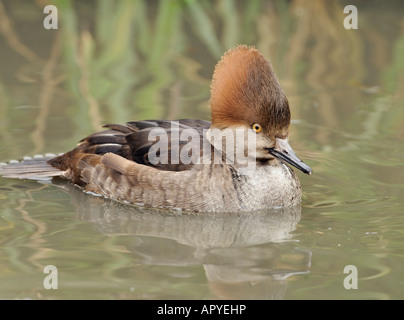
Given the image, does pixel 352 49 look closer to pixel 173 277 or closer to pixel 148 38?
pixel 148 38

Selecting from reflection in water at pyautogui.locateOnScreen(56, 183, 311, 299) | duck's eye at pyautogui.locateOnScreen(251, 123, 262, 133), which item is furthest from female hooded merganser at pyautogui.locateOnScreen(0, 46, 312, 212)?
reflection in water at pyautogui.locateOnScreen(56, 183, 311, 299)

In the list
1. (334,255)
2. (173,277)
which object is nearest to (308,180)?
(334,255)

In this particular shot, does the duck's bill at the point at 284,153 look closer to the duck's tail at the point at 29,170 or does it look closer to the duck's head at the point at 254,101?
the duck's head at the point at 254,101

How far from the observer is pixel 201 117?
391 inches

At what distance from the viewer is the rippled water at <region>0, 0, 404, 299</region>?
6.08 metres

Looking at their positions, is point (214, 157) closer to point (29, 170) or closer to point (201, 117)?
point (29, 170)

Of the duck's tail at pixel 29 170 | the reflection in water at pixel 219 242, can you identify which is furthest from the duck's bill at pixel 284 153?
the duck's tail at pixel 29 170

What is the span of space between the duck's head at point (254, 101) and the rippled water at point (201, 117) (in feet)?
2.21

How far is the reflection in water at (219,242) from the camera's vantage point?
604 cm

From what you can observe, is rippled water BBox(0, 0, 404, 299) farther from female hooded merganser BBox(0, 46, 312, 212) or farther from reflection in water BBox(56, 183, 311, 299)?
female hooded merganser BBox(0, 46, 312, 212)

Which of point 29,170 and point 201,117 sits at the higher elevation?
point 201,117

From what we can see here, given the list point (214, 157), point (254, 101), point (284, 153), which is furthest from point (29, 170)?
point (284, 153)

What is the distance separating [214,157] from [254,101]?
73 centimetres

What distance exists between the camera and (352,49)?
41.1 feet
